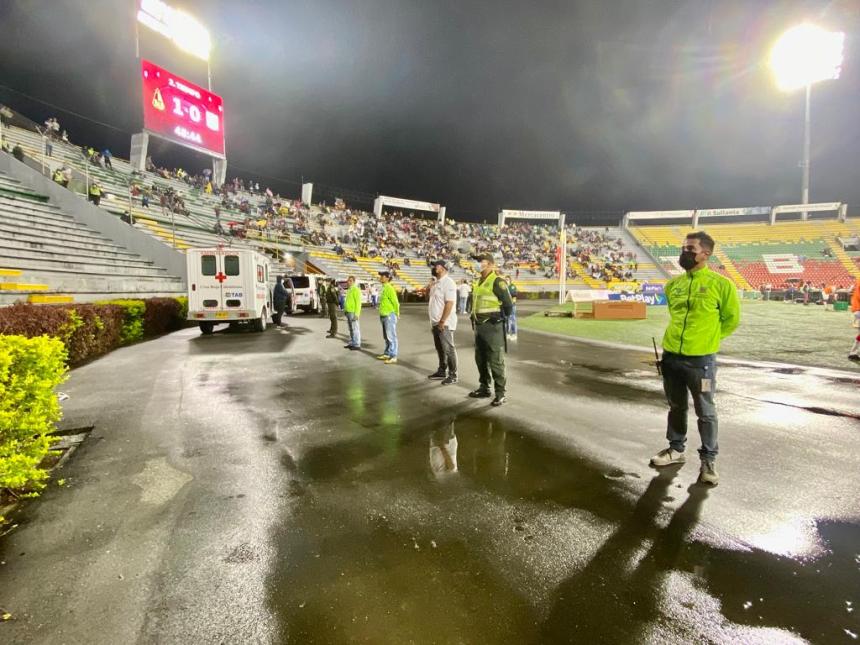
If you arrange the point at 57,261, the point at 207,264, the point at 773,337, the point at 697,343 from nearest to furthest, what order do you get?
the point at 697,343 → the point at 773,337 → the point at 207,264 → the point at 57,261

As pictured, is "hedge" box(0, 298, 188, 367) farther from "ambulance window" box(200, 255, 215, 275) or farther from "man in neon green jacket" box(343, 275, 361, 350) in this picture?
"man in neon green jacket" box(343, 275, 361, 350)

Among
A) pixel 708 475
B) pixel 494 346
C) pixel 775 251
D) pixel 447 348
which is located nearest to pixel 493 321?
pixel 494 346

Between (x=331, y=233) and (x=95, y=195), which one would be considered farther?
(x=331, y=233)

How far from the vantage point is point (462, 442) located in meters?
4.18

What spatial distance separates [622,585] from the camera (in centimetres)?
214

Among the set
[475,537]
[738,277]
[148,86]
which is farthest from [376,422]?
[738,277]

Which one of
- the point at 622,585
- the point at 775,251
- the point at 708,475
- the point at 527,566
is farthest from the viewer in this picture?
the point at 775,251

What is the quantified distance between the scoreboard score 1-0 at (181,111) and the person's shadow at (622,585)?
113ft

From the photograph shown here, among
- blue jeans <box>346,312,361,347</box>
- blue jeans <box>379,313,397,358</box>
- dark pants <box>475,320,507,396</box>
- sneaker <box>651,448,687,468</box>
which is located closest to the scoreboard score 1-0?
blue jeans <box>346,312,361,347</box>

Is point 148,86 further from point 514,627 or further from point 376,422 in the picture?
point 514,627

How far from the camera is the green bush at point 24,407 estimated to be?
288 cm

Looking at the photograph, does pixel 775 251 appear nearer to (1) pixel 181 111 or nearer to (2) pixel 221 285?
(2) pixel 221 285

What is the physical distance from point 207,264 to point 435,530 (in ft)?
41.0

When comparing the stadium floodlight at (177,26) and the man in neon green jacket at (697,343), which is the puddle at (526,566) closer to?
the man in neon green jacket at (697,343)
